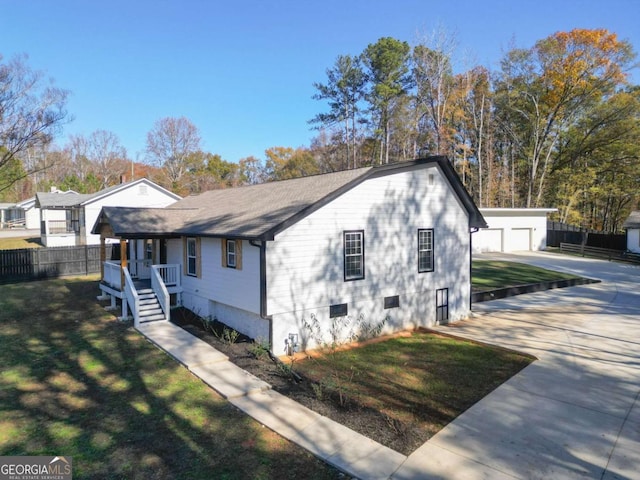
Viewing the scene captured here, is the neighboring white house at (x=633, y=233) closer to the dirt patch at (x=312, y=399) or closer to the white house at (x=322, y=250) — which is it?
the white house at (x=322, y=250)

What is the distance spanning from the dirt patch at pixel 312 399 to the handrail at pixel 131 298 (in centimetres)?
158

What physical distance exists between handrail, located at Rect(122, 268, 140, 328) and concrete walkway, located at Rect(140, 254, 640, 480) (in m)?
0.57

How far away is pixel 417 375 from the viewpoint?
30.8 ft

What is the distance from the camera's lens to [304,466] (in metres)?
5.61

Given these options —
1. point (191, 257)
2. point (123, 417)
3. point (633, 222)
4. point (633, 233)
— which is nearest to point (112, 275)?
point (191, 257)

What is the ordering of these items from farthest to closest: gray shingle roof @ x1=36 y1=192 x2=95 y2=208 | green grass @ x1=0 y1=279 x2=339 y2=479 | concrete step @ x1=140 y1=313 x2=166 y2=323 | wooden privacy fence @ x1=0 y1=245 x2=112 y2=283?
gray shingle roof @ x1=36 y1=192 x2=95 y2=208, wooden privacy fence @ x1=0 y1=245 x2=112 y2=283, concrete step @ x1=140 y1=313 x2=166 y2=323, green grass @ x1=0 y1=279 x2=339 y2=479

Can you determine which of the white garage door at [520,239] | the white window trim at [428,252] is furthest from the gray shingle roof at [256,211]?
the white garage door at [520,239]

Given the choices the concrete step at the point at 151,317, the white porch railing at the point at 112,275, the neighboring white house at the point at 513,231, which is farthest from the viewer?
the neighboring white house at the point at 513,231

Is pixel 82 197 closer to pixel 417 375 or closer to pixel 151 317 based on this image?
pixel 151 317

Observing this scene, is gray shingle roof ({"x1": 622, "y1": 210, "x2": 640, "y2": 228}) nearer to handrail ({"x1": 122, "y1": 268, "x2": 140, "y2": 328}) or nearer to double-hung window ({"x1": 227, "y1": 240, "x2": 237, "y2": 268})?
double-hung window ({"x1": 227, "y1": 240, "x2": 237, "y2": 268})

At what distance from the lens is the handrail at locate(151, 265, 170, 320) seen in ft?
41.4

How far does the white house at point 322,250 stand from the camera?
1073cm

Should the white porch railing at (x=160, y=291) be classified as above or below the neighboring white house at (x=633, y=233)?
below

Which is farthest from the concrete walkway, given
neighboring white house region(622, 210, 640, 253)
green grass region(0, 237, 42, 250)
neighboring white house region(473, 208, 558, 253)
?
green grass region(0, 237, 42, 250)
